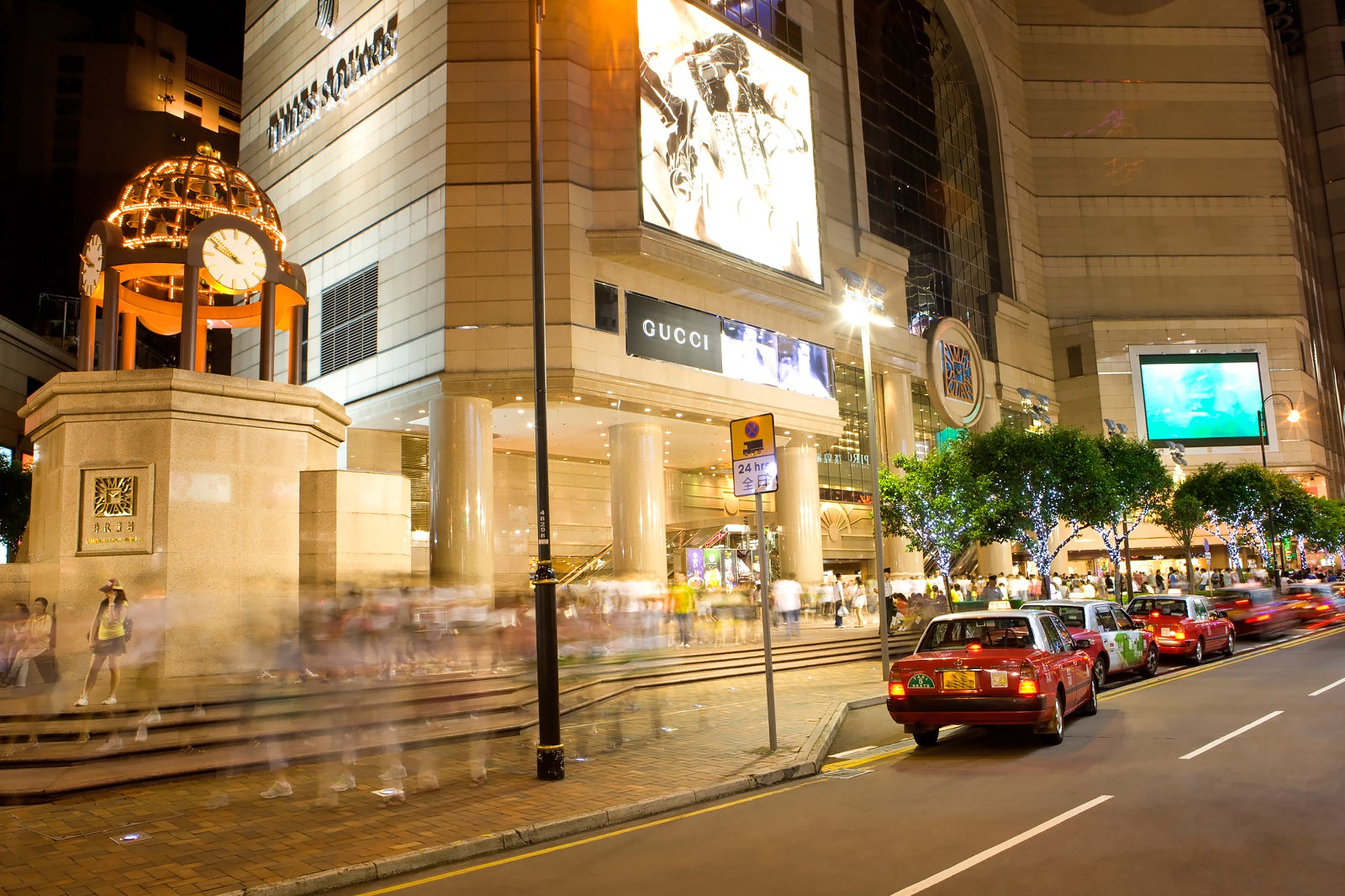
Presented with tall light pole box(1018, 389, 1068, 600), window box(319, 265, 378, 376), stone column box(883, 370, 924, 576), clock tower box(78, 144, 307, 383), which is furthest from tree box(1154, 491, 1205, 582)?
clock tower box(78, 144, 307, 383)

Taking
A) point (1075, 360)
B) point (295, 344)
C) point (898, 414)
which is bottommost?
point (295, 344)

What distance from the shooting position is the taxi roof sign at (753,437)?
11070 millimetres

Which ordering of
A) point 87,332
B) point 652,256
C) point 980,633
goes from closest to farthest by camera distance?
point 980,633, point 87,332, point 652,256

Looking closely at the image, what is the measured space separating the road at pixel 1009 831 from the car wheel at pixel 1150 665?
671cm

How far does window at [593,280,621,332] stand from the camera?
2878cm

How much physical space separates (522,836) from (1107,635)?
1205 centimetres

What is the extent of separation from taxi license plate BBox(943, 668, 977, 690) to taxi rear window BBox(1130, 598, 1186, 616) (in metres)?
12.1

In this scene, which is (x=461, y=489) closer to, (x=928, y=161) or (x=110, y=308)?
(x=110, y=308)

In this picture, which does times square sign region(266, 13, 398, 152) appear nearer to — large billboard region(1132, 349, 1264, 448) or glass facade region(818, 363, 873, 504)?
glass facade region(818, 363, 873, 504)

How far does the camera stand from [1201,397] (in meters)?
64.2

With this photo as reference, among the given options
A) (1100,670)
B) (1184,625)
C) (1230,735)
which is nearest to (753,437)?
(1230,735)

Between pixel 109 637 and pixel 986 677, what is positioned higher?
pixel 109 637

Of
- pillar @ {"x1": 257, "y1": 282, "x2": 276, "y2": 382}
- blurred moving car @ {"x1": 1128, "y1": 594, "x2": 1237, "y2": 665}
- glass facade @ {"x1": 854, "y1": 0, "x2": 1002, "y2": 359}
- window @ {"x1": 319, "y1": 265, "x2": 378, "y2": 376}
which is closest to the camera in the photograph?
pillar @ {"x1": 257, "y1": 282, "x2": 276, "y2": 382}

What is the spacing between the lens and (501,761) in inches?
416
